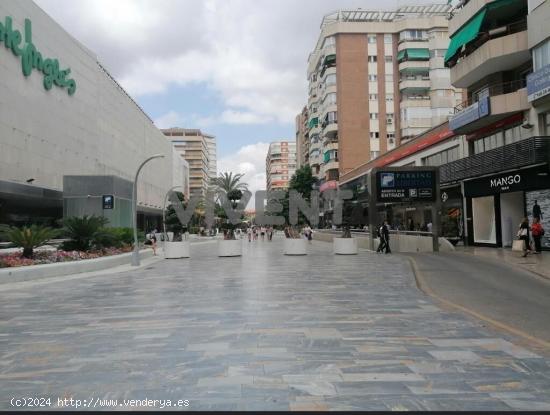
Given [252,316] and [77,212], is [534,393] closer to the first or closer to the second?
[252,316]

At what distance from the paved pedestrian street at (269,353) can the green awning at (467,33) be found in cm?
2069

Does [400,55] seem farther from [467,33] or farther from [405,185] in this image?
[405,185]

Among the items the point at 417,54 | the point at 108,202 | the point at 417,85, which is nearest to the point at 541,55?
the point at 108,202

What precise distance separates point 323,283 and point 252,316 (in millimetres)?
5191

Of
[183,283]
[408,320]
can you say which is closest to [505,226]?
[183,283]

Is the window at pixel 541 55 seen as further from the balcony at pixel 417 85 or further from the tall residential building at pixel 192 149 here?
the tall residential building at pixel 192 149

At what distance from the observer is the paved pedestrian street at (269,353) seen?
4879mm

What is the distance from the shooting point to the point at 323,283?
1387 centimetres

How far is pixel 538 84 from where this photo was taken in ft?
74.1

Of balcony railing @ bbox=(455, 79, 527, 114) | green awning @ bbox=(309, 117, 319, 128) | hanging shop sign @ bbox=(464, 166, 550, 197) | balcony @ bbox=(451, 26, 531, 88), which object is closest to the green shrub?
hanging shop sign @ bbox=(464, 166, 550, 197)

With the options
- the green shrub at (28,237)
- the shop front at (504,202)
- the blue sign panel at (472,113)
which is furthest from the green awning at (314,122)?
the green shrub at (28,237)

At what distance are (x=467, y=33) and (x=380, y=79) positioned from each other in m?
37.0

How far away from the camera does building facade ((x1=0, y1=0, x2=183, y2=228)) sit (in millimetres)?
34250

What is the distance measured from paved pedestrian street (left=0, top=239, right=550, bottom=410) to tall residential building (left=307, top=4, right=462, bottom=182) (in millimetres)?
54643
